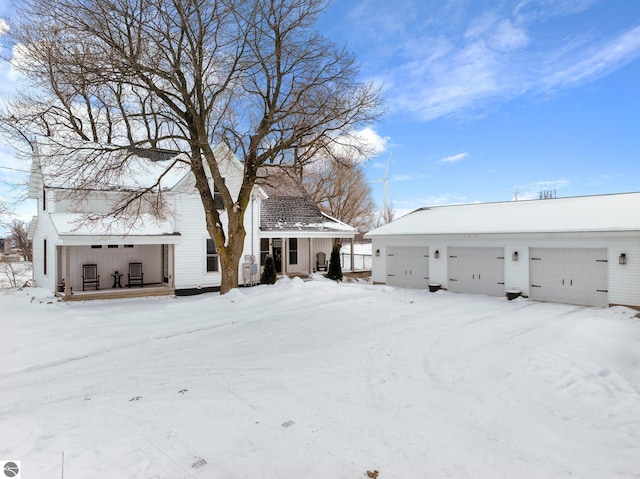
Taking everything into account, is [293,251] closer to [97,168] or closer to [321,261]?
[321,261]

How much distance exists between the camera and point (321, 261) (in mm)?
22812

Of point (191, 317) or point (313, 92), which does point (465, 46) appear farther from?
point (191, 317)

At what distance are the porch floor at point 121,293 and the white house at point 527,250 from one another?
32.7 feet

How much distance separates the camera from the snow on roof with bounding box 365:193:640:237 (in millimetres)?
12656

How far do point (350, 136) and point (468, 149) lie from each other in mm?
18361

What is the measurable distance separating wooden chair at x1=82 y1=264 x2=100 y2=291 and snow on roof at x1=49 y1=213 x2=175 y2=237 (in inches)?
91.6

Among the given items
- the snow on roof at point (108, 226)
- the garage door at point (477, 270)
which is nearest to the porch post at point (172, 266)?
the snow on roof at point (108, 226)

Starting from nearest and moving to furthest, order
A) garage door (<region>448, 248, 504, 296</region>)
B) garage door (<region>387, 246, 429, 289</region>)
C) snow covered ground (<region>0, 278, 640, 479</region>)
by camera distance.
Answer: snow covered ground (<region>0, 278, 640, 479</region>) → garage door (<region>448, 248, 504, 296</region>) → garage door (<region>387, 246, 429, 289</region>)

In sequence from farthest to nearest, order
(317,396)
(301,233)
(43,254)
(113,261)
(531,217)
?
(301,233) < (43,254) < (113,261) < (531,217) < (317,396)

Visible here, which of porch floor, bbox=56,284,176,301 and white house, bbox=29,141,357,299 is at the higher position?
white house, bbox=29,141,357,299

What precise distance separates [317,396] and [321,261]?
1779 centimetres

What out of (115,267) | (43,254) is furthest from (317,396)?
(43,254)

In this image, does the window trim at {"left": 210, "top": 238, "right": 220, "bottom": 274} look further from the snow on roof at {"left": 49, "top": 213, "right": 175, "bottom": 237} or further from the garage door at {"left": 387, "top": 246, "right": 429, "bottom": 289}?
the garage door at {"left": 387, "top": 246, "right": 429, "bottom": 289}

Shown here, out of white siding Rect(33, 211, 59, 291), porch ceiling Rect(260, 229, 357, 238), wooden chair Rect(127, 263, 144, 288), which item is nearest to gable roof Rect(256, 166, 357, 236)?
porch ceiling Rect(260, 229, 357, 238)
